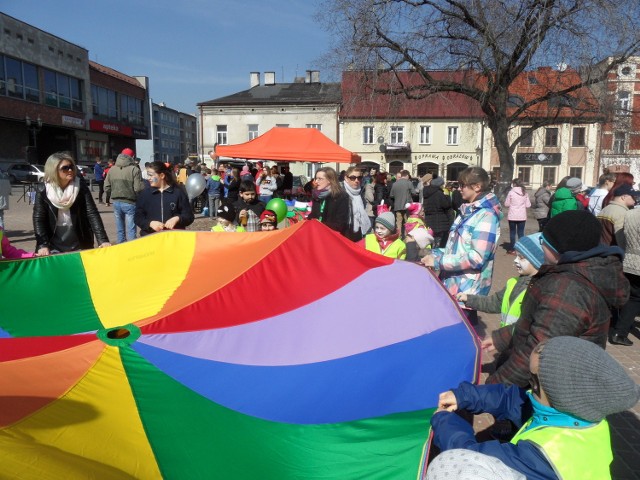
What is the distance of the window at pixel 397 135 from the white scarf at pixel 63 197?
42.5m

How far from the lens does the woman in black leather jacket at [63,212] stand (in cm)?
446

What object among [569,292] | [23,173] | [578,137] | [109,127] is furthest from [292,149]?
[578,137]

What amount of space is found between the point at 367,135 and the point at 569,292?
43743mm

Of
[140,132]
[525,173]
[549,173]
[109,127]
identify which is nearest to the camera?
[109,127]

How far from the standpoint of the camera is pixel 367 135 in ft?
147

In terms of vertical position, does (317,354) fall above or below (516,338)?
below

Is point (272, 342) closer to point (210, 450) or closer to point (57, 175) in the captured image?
point (210, 450)

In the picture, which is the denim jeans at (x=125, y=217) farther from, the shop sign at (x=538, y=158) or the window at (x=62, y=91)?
the shop sign at (x=538, y=158)

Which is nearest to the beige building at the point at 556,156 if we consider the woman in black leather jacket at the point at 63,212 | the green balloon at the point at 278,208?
the green balloon at the point at 278,208

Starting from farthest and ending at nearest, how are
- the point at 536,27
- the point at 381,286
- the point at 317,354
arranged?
1. the point at 536,27
2. the point at 381,286
3. the point at 317,354

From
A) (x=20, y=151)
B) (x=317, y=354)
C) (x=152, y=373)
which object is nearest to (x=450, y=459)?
(x=317, y=354)

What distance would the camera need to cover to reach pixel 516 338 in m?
2.52

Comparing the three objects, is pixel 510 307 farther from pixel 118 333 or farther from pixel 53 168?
pixel 53 168

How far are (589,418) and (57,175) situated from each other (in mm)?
4411
